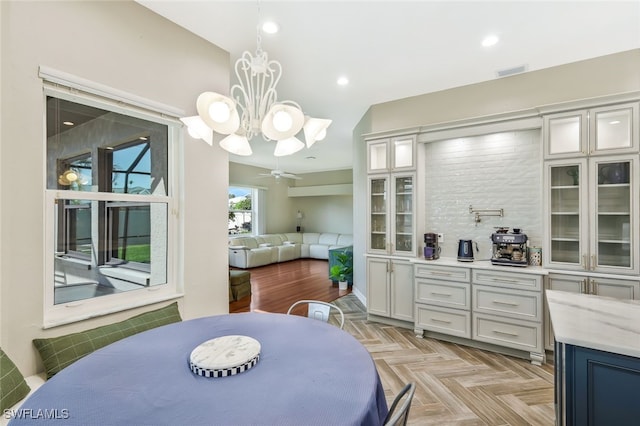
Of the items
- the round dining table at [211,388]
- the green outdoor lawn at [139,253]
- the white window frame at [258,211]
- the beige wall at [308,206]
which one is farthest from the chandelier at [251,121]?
the white window frame at [258,211]

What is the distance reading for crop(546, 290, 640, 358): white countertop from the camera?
1.31m

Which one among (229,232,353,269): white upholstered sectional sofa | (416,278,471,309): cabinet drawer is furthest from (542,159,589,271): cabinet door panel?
(229,232,353,269): white upholstered sectional sofa

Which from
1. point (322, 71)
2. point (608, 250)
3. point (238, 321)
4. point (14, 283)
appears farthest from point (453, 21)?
point (14, 283)

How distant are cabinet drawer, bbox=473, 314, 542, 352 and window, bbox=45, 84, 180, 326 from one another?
2.99 metres

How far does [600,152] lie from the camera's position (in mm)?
2561

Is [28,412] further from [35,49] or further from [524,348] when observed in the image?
[524,348]

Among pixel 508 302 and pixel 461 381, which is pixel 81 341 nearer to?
pixel 461 381

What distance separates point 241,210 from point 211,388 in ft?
25.5

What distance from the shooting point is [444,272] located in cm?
316

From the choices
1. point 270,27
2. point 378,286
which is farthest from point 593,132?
point 270,27

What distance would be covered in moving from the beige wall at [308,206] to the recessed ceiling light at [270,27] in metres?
6.15

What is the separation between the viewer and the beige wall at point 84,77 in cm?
156

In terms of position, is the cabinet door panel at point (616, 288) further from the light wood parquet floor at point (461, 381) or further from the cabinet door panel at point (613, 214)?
the light wood parquet floor at point (461, 381)

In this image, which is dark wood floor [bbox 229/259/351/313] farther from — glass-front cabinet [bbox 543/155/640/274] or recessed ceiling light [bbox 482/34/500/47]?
recessed ceiling light [bbox 482/34/500/47]
